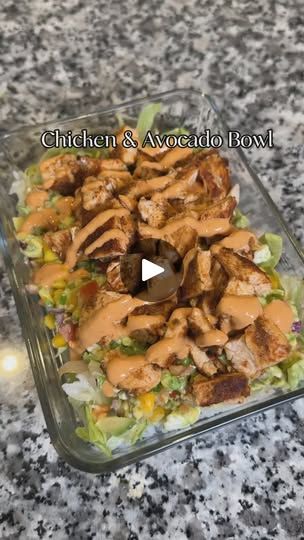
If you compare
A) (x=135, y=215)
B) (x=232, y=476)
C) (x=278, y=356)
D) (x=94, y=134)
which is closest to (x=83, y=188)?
(x=135, y=215)

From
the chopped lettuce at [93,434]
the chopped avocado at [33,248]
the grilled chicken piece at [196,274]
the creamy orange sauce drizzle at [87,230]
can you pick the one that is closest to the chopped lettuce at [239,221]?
the grilled chicken piece at [196,274]

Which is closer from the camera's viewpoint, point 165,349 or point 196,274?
point 165,349

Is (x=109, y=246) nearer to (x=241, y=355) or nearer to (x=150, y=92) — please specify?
(x=241, y=355)

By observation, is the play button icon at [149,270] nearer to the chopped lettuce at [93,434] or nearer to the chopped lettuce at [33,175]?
the chopped lettuce at [93,434]

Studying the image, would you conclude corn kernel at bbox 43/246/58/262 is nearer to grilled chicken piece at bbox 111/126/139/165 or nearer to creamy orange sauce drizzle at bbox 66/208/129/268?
creamy orange sauce drizzle at bbox 66/208/129/268

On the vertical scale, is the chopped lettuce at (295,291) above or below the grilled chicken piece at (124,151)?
below

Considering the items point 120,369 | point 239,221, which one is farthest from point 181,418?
point 239,221

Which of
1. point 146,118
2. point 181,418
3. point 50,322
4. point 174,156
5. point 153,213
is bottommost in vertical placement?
point 181,418
